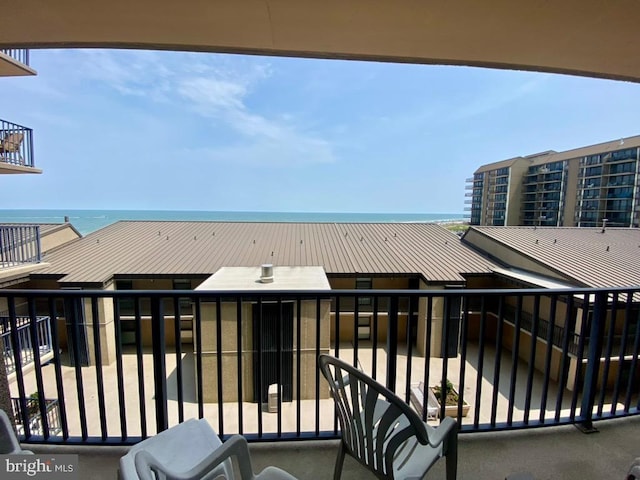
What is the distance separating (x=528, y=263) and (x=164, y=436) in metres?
14.4

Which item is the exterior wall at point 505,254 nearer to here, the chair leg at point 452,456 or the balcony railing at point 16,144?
the chair leg at point 452,456

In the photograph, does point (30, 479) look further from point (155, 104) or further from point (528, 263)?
point (155, 104)

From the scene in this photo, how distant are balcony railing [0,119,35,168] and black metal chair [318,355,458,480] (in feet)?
30.3

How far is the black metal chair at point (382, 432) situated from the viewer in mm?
1023

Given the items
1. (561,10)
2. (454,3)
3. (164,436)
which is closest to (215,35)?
(454,3)

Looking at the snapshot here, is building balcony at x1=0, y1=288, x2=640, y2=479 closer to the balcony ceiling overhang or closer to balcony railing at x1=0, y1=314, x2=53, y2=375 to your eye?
balcony railing at x1=0, y1=314, x2=53, y2=375

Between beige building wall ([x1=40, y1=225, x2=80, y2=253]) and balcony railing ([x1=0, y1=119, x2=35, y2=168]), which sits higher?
balcony railing ([x1=0, y1=119, x2=35, y2=168])

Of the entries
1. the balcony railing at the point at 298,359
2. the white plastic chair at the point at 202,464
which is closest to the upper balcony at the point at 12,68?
the balcony railing at the point at 298,359

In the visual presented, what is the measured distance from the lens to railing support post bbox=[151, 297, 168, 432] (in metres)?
1.64

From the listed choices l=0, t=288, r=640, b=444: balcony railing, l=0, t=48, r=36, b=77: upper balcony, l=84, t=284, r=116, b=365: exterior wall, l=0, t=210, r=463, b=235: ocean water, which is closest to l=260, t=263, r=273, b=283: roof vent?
l=0, t=288, r=640, b=444: balcony railing

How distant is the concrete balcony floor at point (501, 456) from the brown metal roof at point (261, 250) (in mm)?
9487

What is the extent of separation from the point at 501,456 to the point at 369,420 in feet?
3.87

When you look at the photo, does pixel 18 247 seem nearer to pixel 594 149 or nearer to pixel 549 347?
pixel 549 347

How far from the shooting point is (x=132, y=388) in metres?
7.67
